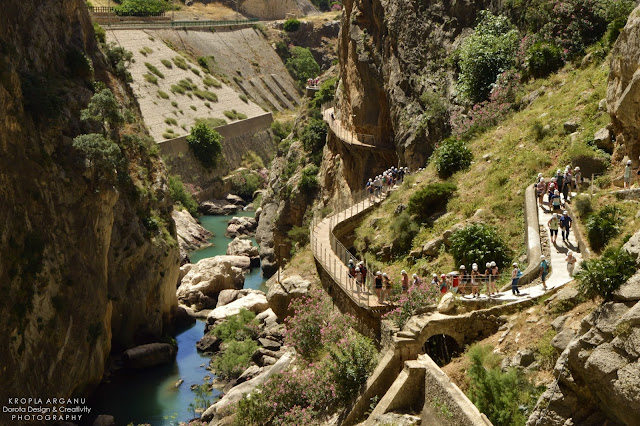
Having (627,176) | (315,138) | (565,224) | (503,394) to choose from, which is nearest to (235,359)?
(565,224)

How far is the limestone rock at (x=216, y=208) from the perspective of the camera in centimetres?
8612

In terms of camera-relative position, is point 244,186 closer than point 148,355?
No

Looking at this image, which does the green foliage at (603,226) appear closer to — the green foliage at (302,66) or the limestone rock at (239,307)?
the limestone rock at (239,307)

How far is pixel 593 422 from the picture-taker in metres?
18.7

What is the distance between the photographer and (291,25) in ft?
427

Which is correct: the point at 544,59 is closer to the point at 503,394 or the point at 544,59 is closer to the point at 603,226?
the point at 603,226

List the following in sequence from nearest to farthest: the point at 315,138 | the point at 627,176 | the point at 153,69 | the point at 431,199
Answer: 1. the point at 627,176
2. the point at 431,199
3. the point at 315,138
4. the point at 153,69

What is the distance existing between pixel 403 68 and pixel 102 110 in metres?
19.3

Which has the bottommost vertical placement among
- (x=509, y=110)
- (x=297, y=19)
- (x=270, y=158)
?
(x=270, y=158)

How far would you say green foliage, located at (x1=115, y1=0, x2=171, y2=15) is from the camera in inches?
4303

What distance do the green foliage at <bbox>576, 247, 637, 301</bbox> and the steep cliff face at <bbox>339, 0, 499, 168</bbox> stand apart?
29624mm

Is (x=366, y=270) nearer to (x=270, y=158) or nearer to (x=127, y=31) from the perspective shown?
(x=270, y=158)

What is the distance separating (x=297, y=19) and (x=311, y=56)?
1187 cm

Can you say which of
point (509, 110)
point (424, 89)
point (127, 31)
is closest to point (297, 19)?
point (127, 31)
